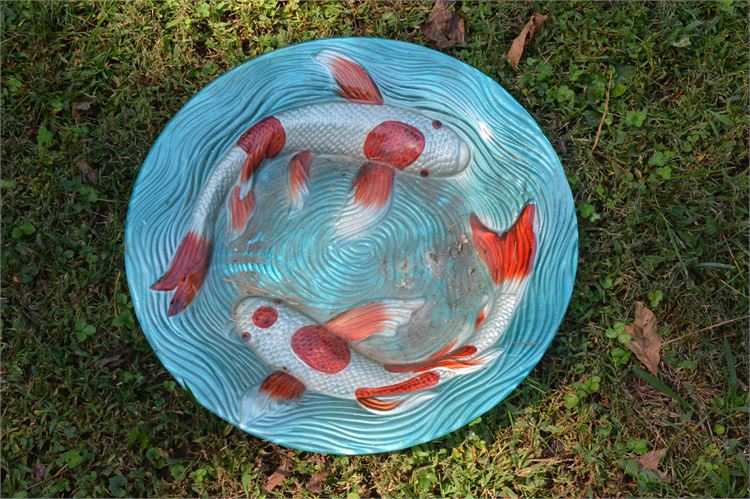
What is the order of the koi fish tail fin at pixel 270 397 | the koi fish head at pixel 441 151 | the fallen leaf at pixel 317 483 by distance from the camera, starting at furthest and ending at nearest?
1. the fallen leaf at pixel 317 483
2. the koi fish head at pixel 441 151
3. the koi fish tail fin at pixel 270 397

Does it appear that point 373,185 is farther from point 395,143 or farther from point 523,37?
point 523,37

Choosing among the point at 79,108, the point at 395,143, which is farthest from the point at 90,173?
the point at 395,143

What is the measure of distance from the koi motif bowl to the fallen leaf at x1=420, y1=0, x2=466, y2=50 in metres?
0.46

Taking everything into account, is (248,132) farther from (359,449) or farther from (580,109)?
(580,109)

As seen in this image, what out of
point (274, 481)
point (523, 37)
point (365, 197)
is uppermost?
point (523, 37)

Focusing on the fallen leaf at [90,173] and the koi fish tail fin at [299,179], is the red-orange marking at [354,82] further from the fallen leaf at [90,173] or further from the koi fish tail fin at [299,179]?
the fallen leaf at [90,173]

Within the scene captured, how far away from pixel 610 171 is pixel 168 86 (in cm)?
176

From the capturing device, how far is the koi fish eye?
2.16 metres

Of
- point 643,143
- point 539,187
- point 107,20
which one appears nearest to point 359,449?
point 539,187

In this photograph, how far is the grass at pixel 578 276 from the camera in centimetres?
238

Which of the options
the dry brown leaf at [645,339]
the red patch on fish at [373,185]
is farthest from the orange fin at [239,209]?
the dry brown leaf at [645,339]

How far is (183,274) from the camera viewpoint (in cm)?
209

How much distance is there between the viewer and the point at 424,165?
225 centimetres

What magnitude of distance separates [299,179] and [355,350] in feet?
2.01
